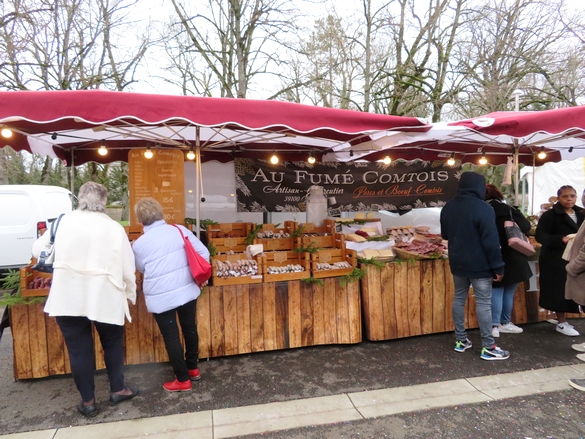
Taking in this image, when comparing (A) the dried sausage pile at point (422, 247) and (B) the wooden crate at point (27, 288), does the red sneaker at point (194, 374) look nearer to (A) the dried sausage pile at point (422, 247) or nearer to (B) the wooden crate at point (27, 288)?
(B) the wooden crate at point (27, 288)

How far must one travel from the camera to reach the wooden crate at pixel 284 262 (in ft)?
13.0

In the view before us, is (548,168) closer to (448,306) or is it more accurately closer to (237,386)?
(448,306)

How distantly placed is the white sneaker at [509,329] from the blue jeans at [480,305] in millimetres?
901

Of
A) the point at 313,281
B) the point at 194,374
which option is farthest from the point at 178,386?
the point at 313,281

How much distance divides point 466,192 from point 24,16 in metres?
12.2

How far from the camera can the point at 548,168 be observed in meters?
10.9

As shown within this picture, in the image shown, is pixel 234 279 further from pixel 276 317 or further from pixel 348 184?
pixel 348 184

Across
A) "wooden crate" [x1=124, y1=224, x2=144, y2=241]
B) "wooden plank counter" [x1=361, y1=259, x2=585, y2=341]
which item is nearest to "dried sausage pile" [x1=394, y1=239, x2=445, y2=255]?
"wooden plank counter" [x1=361, y1=259, x2=585, y2=341]

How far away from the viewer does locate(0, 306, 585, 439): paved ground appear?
2.67 metres

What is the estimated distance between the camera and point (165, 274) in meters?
2.94

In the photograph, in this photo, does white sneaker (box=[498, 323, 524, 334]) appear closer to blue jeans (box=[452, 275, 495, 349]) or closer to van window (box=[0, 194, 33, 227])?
blue jeans (box=[452, 275, 495, 349])

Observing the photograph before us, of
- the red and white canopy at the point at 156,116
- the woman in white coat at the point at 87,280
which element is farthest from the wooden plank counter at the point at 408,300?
the woman in white coat at the point at 87,280

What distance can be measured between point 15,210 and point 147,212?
556cm

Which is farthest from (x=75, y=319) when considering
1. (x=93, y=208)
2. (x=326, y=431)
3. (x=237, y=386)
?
(x=326, y=431)
